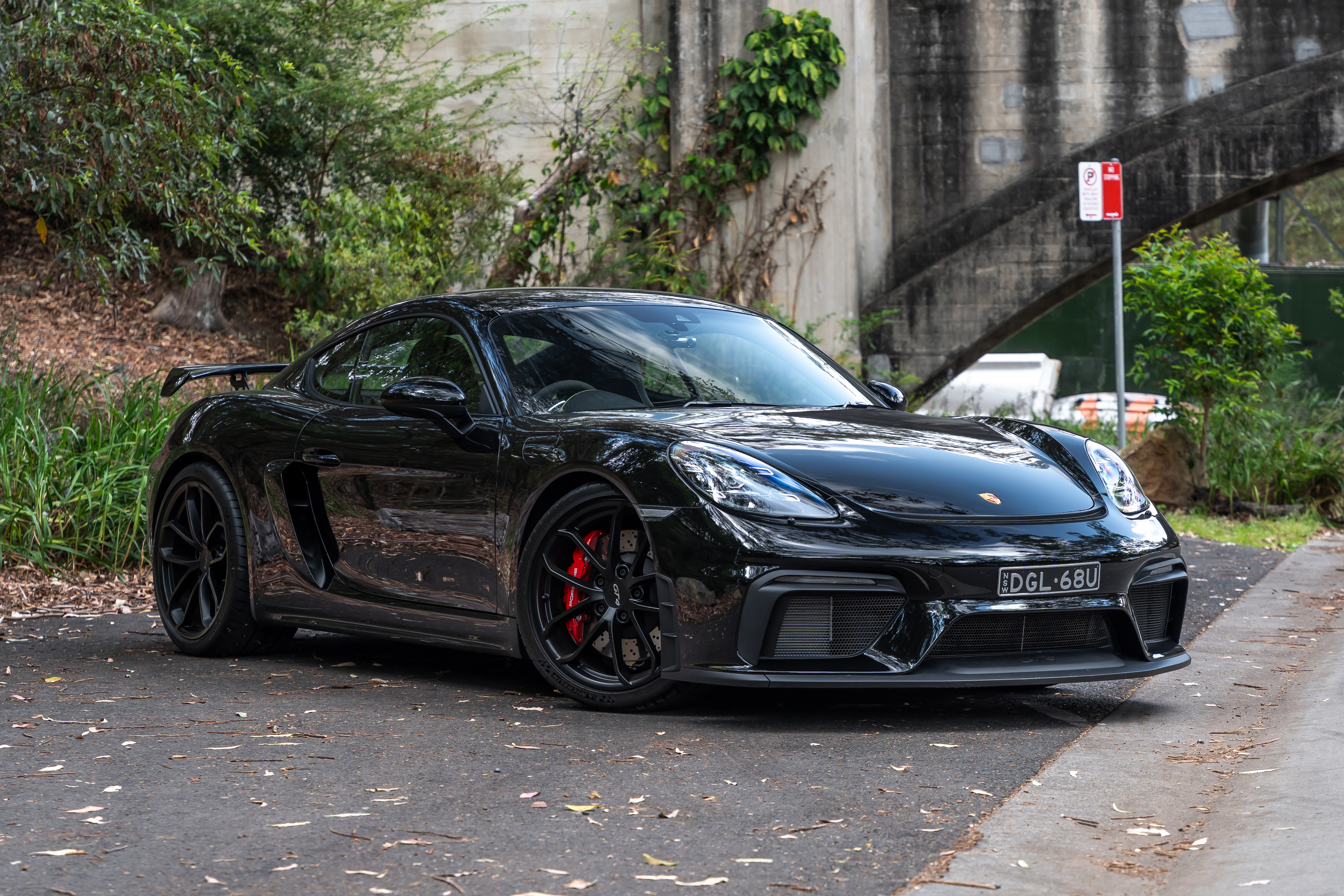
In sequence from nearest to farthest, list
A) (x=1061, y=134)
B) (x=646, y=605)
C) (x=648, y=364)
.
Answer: (x=646, y=605)
(x=648, y=364)
(x=1061, y=134)

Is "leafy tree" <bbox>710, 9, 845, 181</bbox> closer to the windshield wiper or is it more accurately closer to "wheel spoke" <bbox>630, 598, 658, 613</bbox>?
the windshield wiper

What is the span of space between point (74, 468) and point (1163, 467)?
25.8 ft

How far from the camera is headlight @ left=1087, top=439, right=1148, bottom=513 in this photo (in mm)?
4961

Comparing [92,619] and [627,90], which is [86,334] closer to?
[627,90]

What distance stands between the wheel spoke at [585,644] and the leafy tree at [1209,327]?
797 cm

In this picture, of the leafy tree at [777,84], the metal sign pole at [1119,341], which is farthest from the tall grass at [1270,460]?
the leafy tree at [777,84]

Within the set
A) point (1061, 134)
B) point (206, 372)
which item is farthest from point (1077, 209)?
point (206, 372)

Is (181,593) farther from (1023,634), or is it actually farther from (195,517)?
(1023,634)

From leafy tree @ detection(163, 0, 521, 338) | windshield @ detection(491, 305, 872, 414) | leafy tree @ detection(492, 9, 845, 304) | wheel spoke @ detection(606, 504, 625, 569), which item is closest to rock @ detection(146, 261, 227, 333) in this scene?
leafy tree @ detection(163, 0, 521, 338)

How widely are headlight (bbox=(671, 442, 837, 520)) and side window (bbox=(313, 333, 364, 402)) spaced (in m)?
1.86

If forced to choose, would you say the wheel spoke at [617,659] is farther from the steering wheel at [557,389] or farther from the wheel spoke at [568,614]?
the steering wheel at [557,389]

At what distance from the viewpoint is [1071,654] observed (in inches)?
181

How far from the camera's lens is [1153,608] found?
4832 mm

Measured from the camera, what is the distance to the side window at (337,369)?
5949 millimetres
